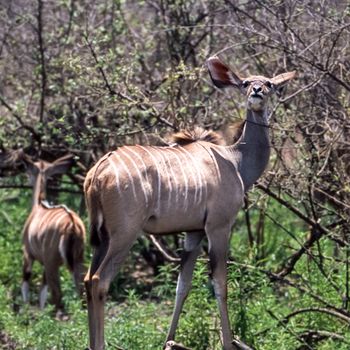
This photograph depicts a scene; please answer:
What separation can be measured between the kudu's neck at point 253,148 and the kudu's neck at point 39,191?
11.6ft

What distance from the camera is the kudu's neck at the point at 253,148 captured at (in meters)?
6.10

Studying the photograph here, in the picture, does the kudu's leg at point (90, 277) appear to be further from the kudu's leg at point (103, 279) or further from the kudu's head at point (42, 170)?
the kudu's head at point (42, 170)

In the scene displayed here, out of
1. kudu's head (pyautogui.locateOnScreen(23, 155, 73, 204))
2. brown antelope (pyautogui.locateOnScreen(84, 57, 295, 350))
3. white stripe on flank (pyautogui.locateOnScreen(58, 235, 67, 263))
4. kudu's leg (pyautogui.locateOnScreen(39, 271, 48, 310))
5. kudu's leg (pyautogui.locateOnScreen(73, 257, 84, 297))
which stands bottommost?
kudu's leg (pyautogui.locateOnScreen(39, 271, 48, 310))

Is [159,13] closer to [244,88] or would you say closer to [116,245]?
[244,88]

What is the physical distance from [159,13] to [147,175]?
146 inches

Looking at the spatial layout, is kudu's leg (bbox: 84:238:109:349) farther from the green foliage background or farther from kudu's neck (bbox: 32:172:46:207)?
kudu's neck (bbox: 32:172:46:207)

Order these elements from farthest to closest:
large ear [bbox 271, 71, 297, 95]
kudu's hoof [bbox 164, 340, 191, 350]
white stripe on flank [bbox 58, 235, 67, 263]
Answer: white stripe on flank [bbox 58, 235, 67, 263]
large ear [bbox 271, 71, 297, 95]
kudu's hoof [bbox 164, 340, 191, 350]

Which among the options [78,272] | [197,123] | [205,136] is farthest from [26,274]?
[205,136]

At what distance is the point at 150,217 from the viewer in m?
5.63

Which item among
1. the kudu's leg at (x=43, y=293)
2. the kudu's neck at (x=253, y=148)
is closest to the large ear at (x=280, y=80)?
the kudu's neck at (x=253, y=148)

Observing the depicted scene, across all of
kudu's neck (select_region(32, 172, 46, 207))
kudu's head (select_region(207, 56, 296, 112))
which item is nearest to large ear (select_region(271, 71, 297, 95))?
kudu's head (select_region(207, 56, 296, 112))

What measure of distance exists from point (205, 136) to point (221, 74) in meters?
0.34

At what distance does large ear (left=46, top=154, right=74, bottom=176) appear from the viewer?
902 centimetres

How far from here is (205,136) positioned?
6.23 m
